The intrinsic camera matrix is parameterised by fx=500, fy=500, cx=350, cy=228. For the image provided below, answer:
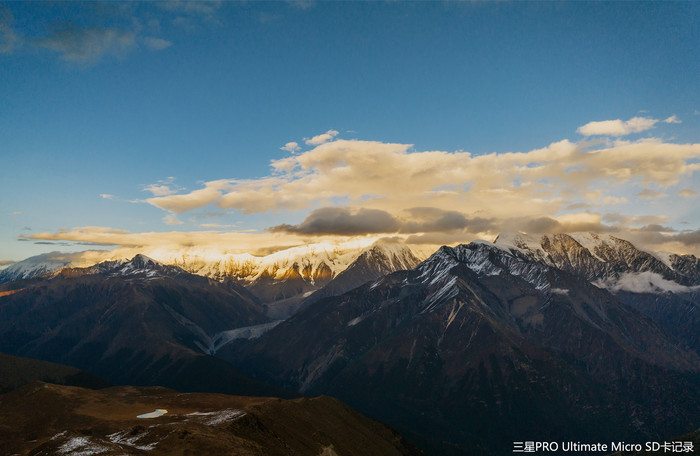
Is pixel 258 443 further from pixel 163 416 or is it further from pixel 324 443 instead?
pixel 163 416

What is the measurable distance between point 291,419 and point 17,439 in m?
97.7

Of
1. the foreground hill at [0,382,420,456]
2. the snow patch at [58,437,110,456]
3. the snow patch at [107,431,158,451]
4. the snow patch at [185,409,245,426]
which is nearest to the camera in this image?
the snow patch at [58,437,110,456]

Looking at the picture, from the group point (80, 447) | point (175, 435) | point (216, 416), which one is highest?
point (80, 447)

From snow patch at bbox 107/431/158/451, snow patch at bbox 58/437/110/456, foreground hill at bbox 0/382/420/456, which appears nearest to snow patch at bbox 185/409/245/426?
foreground hill at bbox 0/382/420/456

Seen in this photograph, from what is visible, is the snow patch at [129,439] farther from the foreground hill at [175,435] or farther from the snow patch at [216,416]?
the snow patch at [216,416]

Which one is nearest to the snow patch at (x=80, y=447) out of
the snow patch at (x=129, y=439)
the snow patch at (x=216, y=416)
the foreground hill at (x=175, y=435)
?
the foreground hill at (x=175, y=435)

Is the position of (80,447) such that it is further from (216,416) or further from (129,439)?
(216,416)

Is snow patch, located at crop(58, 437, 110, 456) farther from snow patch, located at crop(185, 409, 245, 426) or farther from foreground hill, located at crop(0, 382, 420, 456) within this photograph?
snow patch, located at crop(185, 409, 245, 426)

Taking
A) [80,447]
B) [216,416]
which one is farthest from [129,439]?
[216,416]

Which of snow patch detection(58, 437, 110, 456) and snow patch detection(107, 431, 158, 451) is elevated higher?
snow patch detection(58, 437, 110, 456)

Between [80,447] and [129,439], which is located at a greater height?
[80,447]

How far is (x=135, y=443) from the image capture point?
451 feet

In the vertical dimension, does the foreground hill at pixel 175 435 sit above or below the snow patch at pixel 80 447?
below

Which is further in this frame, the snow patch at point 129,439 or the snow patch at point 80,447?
the snow patch at point 129,439
